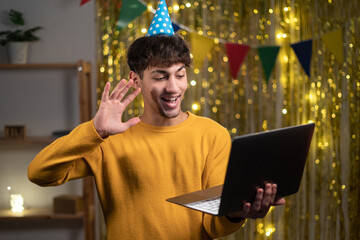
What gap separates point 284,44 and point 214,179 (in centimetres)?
182

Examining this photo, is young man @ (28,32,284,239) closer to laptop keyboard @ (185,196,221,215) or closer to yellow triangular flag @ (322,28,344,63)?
laptop keyboard @ (185,196,221,215)

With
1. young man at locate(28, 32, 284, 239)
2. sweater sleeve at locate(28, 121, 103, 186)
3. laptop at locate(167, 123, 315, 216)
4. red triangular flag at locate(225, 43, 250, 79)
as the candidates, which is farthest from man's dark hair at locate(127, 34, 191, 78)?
red triangular flag at locate(225, 43, 250, 79)

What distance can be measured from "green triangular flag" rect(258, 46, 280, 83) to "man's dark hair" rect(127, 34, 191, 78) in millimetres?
1578

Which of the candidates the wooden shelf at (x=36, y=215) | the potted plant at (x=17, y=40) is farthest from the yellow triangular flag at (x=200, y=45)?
the wooden shelf at (x=36, y=215)

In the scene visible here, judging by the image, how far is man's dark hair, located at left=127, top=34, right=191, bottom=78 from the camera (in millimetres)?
1460

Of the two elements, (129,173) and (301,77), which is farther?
(301,77)

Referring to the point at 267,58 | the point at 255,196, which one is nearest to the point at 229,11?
the point at 267,58

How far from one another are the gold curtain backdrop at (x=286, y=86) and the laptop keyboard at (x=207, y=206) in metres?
1.86

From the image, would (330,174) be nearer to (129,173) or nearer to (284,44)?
(284,44)

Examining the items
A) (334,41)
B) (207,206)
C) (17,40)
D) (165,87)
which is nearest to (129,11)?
(17,40)

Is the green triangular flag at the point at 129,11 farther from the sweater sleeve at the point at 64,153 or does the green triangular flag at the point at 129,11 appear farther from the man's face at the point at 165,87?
the sweater sleeve at the point at 64,153

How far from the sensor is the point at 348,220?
323 cm

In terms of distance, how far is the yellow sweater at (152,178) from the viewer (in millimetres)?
1448

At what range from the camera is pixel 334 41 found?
3043mm
